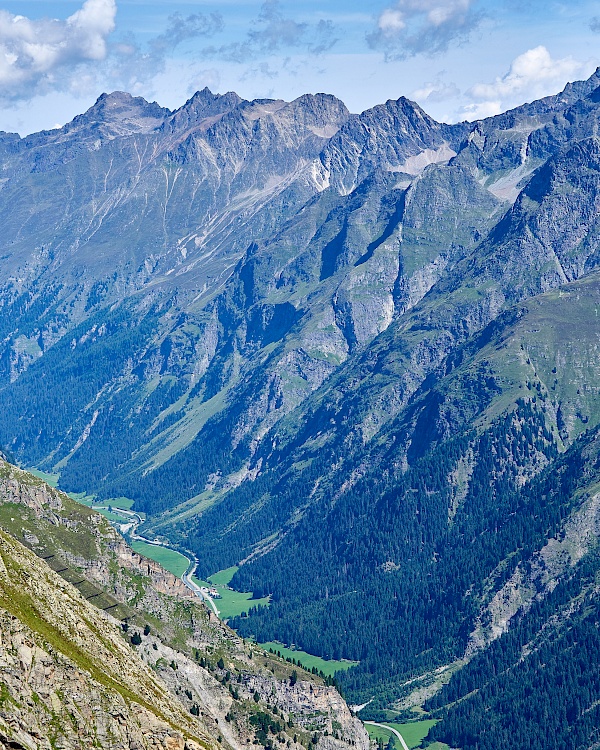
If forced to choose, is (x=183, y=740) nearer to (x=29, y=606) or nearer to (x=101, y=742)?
(x=101, y=742)

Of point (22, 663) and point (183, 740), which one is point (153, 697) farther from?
point (22, 663)

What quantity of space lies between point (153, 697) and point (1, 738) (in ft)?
216

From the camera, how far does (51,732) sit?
5502 inches

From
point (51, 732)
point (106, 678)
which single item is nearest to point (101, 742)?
point (51, 732)

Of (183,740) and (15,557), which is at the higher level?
(15,557)

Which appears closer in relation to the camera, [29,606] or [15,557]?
[29,606]

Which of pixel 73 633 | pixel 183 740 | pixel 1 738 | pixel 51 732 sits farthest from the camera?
pixel 73 633

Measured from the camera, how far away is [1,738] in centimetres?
12150

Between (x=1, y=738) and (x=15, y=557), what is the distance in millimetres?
59758

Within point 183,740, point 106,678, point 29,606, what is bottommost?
point 183,740

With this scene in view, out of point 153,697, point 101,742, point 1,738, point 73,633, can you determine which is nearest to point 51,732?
point 101,742

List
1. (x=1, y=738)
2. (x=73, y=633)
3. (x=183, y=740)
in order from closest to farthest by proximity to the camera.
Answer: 1. (x=1, y=738)
2. (x=183, y=740)
3. (x=73, y=633)

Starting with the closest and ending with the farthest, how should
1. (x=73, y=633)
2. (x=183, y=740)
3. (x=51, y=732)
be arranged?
(x=51, y=732) → (x=183, y=740) → (x=73, y=633)

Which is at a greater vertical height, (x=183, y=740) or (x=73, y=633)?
(x=73, y=633)
